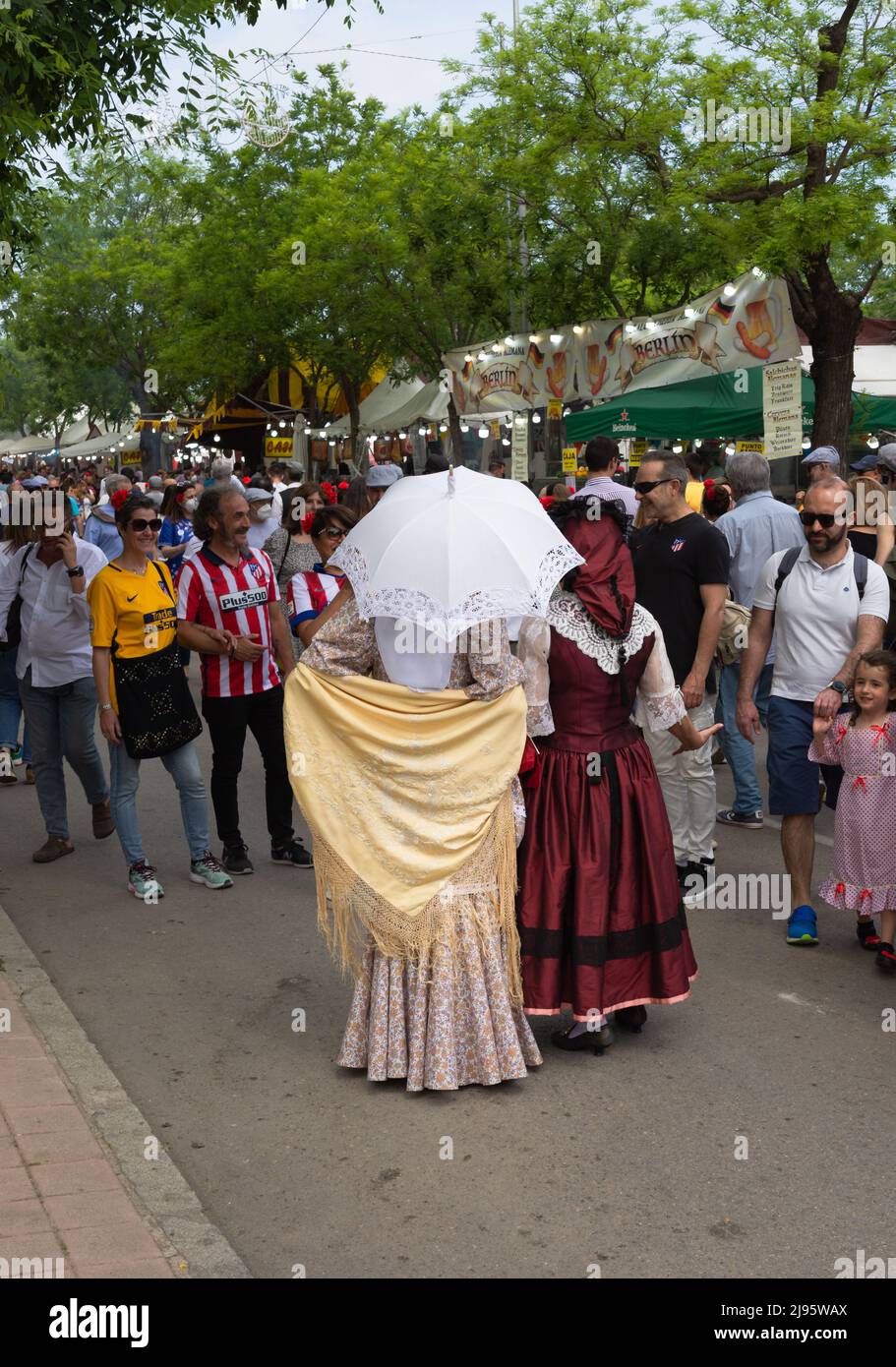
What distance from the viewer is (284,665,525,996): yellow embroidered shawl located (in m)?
4.90

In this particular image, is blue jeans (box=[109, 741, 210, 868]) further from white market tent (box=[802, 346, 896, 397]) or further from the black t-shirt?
white market tent (box=[802, 346, 896, 397])

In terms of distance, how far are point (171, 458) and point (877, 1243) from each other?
195 ft

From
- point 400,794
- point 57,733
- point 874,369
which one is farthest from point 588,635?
point 874,369

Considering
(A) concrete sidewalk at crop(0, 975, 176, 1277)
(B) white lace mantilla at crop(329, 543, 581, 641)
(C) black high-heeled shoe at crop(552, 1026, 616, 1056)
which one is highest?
(B) white lace mantilla at crop(329, 543, 581, 641)

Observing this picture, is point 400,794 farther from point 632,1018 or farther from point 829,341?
point 829,341

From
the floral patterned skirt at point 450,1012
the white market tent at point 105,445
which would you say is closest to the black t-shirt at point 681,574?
the floral patterned skirt at point 450,1012

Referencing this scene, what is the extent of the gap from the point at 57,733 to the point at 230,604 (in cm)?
151

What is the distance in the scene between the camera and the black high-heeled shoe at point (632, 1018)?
5492 millimetres

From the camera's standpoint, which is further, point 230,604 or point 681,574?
point 230,604

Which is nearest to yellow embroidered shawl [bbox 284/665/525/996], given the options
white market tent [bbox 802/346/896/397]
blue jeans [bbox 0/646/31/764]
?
blue jeans [bbox 0/646/31/764]

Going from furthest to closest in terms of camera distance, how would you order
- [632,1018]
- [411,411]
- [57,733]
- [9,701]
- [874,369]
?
[411,411]
[874,369]
[9,701]
[57,733]
[632,1018]

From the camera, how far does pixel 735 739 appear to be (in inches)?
348

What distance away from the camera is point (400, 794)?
4957 millimetres

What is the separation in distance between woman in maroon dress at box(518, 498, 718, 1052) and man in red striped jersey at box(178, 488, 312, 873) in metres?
2.67
